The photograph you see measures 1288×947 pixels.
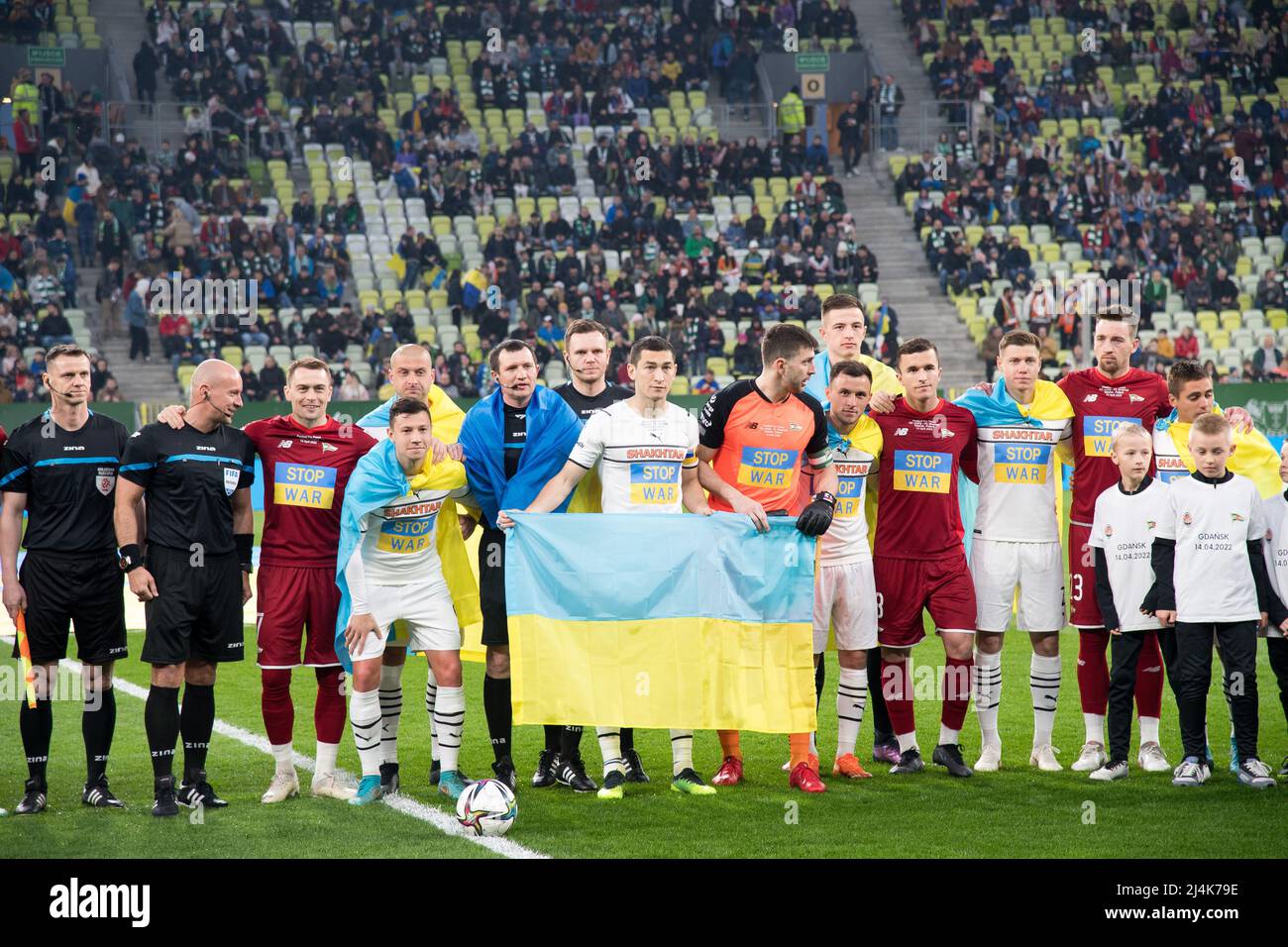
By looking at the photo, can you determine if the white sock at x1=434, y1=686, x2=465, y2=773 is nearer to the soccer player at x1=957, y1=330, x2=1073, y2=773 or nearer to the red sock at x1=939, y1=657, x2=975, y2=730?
the red sock at x1=939, y1=657, x2=975, y2=730

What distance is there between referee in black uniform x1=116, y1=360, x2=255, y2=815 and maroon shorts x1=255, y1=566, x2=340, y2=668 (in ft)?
0.46

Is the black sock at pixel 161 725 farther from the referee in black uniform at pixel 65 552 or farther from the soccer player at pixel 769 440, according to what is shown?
the soccer player at pixel 769 440

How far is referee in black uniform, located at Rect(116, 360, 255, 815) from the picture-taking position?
7160 mm

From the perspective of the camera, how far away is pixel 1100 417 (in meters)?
8.37

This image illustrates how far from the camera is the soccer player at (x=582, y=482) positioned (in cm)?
779

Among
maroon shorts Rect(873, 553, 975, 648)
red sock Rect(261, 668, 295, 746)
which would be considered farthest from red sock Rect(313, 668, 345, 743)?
maroon shorts Rect(873, 553, 975, 648)

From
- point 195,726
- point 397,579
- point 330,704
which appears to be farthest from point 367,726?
point 195,726

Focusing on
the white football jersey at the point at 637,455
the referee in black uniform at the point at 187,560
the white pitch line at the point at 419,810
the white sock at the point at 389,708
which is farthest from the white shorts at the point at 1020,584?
the referee in black uniform at the point at 187,560

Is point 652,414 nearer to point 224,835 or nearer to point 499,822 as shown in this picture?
point 499,822

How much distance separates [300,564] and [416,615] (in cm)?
65

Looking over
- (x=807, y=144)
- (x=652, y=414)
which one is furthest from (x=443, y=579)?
(x=807, y=144)

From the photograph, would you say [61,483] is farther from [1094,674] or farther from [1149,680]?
[1149,680]

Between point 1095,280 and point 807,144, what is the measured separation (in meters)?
8.08

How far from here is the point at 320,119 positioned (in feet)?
101
